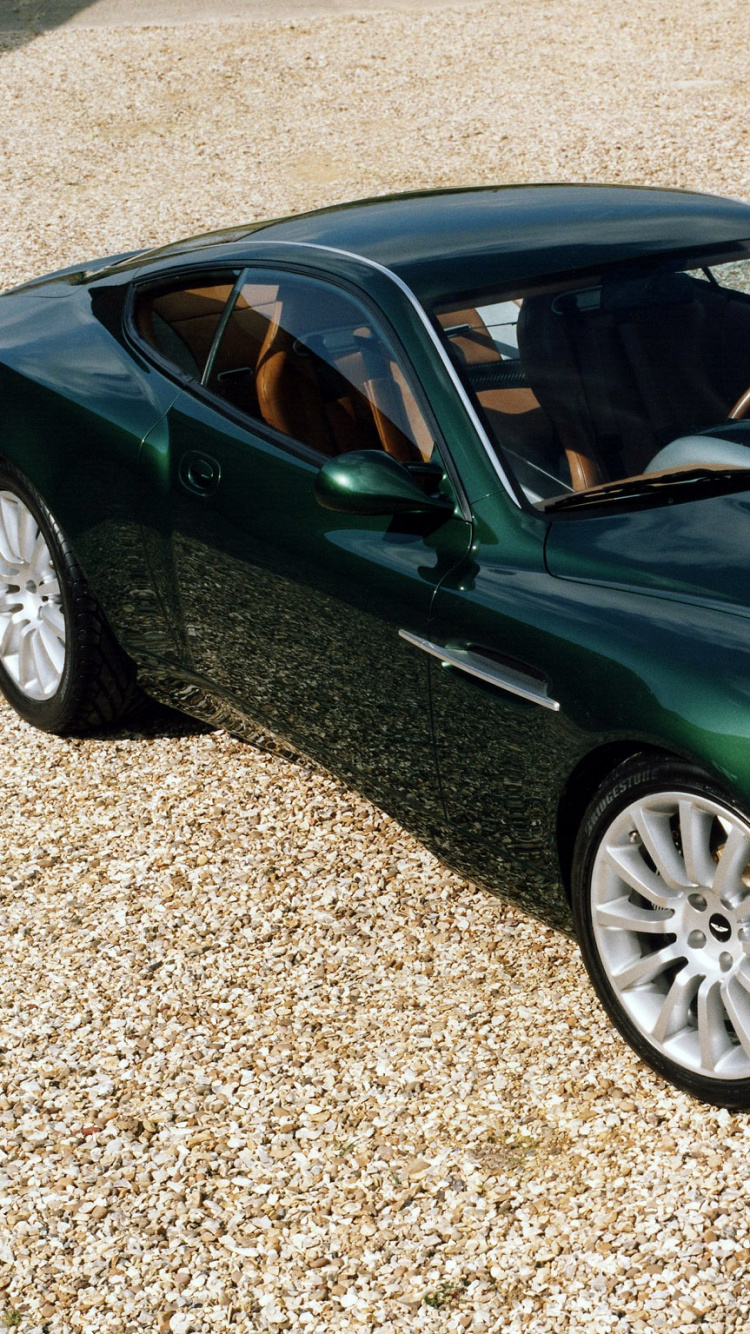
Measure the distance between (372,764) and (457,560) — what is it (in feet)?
2.25

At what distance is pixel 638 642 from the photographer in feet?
9.44

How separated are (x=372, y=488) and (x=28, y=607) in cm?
207

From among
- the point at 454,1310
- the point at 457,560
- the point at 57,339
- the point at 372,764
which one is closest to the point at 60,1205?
the point at 454,1310

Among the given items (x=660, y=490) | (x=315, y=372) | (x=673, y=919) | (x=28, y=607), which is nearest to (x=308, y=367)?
(x=315, y=372)

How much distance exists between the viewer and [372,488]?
10.6 feet

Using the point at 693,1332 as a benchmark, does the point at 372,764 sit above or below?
above

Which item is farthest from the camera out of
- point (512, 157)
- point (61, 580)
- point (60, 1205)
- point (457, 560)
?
point (512, 157)

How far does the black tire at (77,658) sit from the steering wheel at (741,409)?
2.10 m

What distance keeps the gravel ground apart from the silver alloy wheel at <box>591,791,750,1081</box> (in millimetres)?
198

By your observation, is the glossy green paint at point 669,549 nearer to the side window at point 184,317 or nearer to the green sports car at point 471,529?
the green sports car at point 471,529

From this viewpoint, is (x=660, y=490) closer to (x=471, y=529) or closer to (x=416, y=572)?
(x=471, y=529)

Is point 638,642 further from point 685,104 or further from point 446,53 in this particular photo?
point 446,53

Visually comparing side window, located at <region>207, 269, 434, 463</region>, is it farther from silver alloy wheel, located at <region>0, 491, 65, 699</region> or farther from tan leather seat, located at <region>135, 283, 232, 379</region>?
silver alloy wheel, located at <region>0, 491, 65, 699</region>

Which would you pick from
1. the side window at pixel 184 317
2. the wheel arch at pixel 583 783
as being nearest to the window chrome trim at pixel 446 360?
the side window at pixel 184 317
